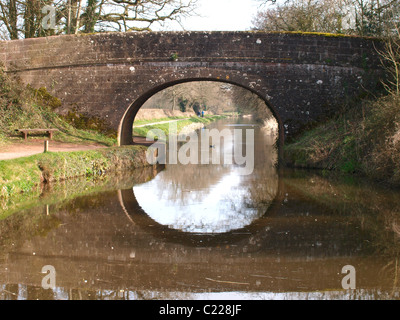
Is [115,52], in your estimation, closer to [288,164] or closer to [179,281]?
[288,164]

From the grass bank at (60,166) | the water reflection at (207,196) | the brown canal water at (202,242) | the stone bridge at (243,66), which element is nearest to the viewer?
the brown canal water at (202,242)

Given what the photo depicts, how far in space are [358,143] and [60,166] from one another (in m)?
6.51

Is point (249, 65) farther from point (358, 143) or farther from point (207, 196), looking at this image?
point (207, 196)

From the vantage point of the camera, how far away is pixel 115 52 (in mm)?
13406

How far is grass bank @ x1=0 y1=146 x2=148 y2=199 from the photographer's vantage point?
8.20 m

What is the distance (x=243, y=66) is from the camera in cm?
1298

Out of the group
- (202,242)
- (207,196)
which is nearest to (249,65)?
(207,196)

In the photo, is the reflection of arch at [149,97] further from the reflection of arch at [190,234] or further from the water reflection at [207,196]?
the reflection of arch at [190,234]

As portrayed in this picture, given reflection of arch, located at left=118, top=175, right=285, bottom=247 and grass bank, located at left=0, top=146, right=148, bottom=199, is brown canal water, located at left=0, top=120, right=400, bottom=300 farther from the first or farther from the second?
grass bank, located at left=0, top=146, right=148, bottom=199

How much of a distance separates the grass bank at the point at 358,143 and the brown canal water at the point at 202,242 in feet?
1.98

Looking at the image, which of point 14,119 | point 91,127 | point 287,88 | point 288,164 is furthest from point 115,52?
point 288,164

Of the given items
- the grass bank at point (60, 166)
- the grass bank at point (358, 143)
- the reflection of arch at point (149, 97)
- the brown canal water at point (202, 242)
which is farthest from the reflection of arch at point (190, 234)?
the reflection of arch at point (149, 97)

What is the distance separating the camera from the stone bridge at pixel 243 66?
12.9 metres
